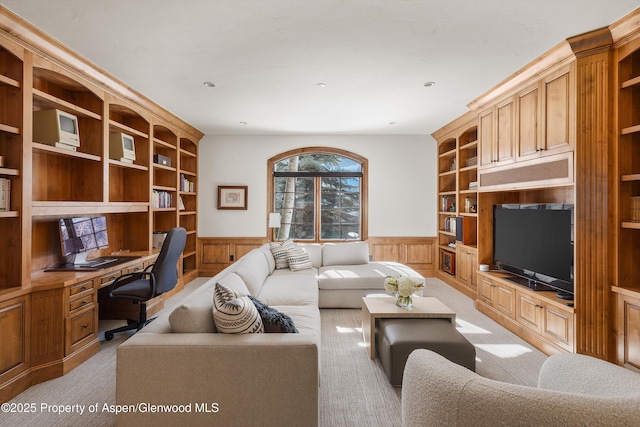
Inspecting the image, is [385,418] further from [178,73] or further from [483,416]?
[178,73]

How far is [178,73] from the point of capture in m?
3.29

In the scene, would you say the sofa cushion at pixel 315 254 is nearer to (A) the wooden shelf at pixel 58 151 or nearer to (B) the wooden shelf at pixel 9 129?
(A) the wooden shelf at pixel 58 151

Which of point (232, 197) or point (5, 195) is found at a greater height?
point (232, 197)

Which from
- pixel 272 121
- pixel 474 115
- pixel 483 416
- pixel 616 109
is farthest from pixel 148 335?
pixel 474 115

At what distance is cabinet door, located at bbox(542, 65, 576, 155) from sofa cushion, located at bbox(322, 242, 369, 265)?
276 centimetres

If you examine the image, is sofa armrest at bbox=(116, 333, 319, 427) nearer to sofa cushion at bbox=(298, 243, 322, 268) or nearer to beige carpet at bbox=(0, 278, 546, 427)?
beige carpet at bbox=(0, 278, 546, 427)

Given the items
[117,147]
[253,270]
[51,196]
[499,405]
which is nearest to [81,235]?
[51,196]

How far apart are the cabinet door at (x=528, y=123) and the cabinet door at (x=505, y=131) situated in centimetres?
11

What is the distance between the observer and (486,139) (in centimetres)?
407

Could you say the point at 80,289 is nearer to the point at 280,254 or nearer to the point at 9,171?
the point at 9,171

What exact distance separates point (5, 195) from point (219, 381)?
2161 mm

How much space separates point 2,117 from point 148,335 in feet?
6.96

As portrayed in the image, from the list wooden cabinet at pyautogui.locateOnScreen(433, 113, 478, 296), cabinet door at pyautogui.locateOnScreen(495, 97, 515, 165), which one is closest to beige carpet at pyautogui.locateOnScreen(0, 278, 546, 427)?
wooden cabinet at pyautogui.locateOnScreen(433, 113, 478, 296)

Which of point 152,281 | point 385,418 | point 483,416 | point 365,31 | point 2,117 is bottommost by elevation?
point 385,418
